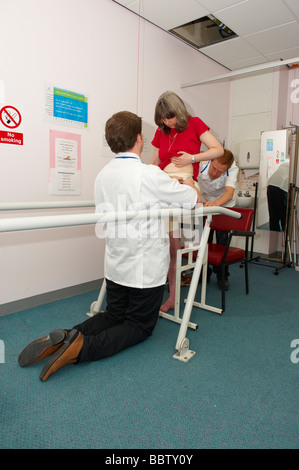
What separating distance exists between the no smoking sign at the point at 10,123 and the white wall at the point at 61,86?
4cm

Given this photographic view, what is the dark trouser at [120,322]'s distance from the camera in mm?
1522

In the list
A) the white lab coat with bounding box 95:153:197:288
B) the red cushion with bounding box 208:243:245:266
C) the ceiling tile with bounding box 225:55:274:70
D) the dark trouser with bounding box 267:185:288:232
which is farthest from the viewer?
the ceiling tile with bounding box 225:55:274:70

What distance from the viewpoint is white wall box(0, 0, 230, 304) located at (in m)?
2.08

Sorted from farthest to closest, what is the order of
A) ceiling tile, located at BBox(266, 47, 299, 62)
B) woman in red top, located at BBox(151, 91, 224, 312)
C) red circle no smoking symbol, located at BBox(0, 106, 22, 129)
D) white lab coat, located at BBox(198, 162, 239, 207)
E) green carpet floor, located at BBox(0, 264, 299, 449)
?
1. ceiling tile, located at BBox(266, 47, 299, 62)
2. white lab coat, located at BBox(198, 162, 239, 207)
3. red circle no smoking symbol, located at BBox(0, 106, 22, 129)
4. woman in red top, located at BBox(151, 91, 224, 312)
5. green carpet floor, located at BBox(0, 264, 299, 449)

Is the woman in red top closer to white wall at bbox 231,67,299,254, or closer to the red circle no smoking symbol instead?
the red circle no smoking symbol

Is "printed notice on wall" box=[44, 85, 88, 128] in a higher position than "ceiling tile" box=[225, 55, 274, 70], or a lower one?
lower

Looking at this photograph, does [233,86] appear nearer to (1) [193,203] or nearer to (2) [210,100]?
(2) [210,100]

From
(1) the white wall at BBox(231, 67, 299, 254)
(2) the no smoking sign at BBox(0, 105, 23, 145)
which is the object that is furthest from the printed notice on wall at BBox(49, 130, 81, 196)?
(1) the white wall at BBox(231, 67, 299, 254)

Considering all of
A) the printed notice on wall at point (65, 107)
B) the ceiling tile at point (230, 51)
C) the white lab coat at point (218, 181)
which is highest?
the ceiling tile at point (230, 51)

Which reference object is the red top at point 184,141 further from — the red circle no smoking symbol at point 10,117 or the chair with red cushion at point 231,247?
the red circle no smoking symbol at point 10,117

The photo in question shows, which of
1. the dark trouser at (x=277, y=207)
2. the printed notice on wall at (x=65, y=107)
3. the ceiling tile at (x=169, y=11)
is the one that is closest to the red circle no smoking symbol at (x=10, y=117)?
the printed notice on wall at (x=65, y=107)

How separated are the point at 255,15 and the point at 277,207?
77.0 inches

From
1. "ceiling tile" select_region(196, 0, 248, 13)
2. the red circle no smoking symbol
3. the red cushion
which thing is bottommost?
the red cushion

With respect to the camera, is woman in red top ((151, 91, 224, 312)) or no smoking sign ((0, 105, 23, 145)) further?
no smoking sign ((0, 105, 23, 145))
